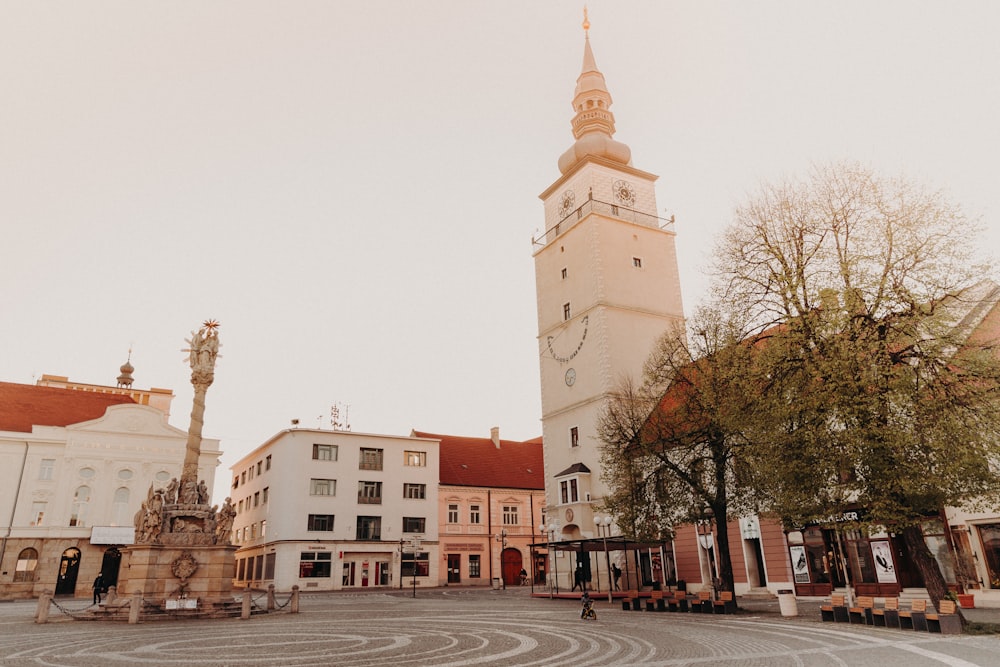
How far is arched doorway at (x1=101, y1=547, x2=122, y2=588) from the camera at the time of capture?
46.0m

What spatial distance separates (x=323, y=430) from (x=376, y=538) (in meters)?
9.99

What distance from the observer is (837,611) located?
18016 millimetres

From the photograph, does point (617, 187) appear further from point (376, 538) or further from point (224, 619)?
point (224, 619)

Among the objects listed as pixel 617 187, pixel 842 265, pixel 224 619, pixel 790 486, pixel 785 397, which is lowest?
pixel 224 619

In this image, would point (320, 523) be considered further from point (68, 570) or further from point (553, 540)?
point (553, 540)

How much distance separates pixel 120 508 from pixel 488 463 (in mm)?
30833

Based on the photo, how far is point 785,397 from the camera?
18.9 metres

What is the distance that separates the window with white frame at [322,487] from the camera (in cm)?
5238

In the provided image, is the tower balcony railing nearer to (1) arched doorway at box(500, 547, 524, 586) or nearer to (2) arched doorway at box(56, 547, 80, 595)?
(1) arched doorway at box(500, 547, 524, 586)

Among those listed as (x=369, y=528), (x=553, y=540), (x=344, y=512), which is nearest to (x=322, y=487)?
(x=344, y=512)

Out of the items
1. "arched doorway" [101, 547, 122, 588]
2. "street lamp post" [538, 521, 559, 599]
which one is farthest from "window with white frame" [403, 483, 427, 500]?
"arched doorway" [101, 547, 122, 588]

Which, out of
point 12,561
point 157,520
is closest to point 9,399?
point 12,561

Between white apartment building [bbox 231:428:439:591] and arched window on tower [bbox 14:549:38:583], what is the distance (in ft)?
50.2

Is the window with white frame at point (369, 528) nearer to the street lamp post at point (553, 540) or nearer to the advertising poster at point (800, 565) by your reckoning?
the street lamp post at point (553, 540)
